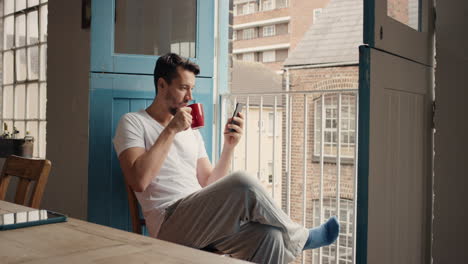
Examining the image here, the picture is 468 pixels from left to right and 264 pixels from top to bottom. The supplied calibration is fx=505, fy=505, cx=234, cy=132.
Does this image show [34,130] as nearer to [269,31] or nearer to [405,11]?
[405,11]

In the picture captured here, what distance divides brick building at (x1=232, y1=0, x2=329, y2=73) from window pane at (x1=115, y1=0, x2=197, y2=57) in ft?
96.3

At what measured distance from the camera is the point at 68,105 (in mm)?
2770

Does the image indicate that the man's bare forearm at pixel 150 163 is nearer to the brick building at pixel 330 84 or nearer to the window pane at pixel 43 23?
the window pane at pixel 43 23

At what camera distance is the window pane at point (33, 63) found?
3.85 meters

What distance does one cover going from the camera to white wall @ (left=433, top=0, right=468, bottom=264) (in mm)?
2184

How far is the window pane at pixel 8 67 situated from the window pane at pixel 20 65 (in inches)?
3.2

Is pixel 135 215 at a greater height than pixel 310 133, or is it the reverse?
pixel 310 133

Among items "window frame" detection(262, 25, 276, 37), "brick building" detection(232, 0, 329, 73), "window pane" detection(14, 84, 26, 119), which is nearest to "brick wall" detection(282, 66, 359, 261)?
"brick building" detection(232, 0, 329, 73)

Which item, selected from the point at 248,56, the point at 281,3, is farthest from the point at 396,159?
the point at 248,56

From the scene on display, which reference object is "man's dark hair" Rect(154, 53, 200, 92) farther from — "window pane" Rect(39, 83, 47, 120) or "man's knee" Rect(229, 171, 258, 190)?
"window pane" Rect(39, 83, 47, 120)

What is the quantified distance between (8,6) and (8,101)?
77cm

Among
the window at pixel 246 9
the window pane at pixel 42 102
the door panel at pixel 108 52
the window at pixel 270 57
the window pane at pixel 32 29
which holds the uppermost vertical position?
the window at pixel 246 9

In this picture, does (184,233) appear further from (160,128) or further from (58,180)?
(58,180)

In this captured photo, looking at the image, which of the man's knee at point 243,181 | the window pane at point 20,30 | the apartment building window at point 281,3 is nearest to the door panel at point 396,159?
the man's knee at point 243,181
